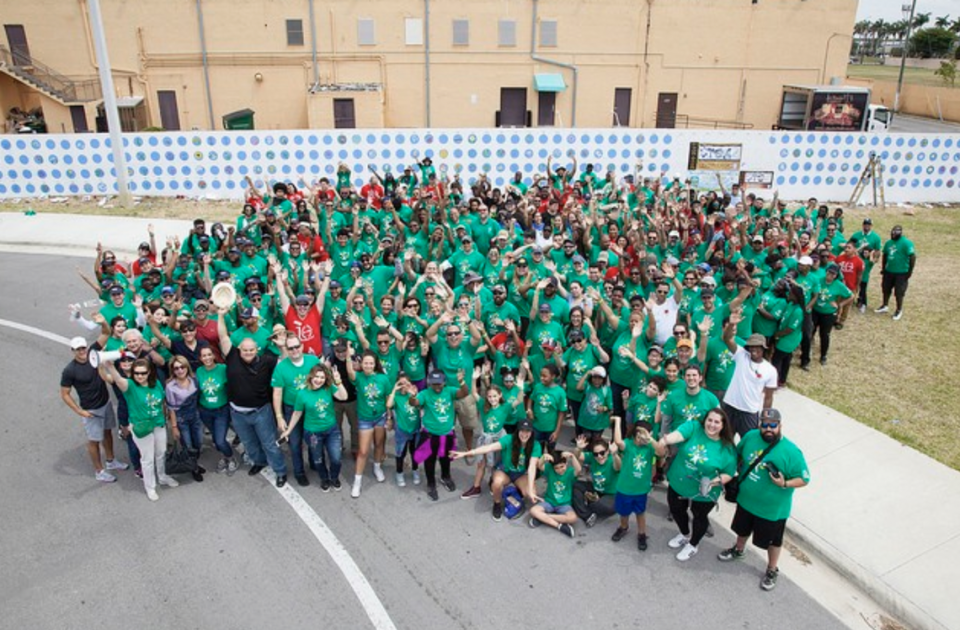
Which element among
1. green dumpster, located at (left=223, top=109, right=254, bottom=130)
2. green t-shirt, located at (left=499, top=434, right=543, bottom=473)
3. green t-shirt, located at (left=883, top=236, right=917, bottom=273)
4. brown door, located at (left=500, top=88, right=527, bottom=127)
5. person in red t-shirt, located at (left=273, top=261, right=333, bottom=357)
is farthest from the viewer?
brown door, located at (left=500, top=88, right=527, bottom=127)

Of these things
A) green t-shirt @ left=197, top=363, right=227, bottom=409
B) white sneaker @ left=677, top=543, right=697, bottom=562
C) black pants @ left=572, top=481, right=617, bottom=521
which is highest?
green t-shirt @ left=197, top=363, right=227, bottom=409

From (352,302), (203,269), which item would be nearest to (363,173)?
(203,269)

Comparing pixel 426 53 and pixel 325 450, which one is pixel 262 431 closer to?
pixel 325 450

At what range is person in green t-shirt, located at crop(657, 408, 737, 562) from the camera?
6.29m

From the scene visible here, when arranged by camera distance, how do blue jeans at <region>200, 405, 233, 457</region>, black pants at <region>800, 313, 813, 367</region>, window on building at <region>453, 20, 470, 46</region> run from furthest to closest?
window on building at <region>453, 20, 470, 46</region> → black pants at <region>800, 313, 813, 367</region> → blue jeans at <region>200, 405, 233, 457</region>

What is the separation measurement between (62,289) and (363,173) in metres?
8.77

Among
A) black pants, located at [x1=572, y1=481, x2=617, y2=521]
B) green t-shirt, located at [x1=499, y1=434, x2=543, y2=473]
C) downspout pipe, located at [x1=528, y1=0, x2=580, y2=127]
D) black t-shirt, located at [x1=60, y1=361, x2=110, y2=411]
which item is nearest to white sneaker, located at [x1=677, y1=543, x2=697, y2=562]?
black pants, located at [x1=572, y1=481, x2=617, y2=521]

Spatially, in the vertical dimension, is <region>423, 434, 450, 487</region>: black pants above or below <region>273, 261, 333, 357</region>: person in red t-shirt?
below

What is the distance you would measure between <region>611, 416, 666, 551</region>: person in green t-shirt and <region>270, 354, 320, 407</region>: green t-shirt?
330 cm

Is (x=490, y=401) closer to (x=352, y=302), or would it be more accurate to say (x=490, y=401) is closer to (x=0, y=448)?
(x=352, y=302)

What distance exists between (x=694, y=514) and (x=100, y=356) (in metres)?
6.24

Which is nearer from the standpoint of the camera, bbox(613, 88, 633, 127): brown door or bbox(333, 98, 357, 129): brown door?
bbox(333, 98, 357, 129): brown door

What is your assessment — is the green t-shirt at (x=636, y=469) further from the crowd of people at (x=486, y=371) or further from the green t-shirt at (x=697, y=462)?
the green t-shirt at (x=697, y=462)

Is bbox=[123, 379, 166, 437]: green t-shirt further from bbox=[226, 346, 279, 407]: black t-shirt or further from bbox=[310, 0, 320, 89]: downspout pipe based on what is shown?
bbox=[310, 0, 320, 89]: downspout pipe
